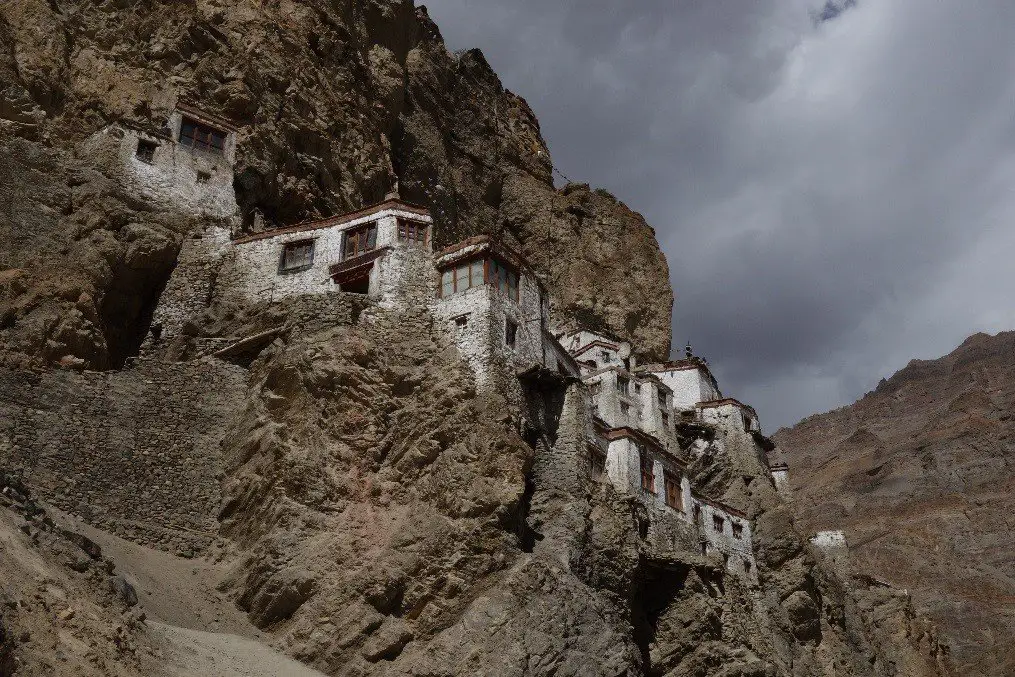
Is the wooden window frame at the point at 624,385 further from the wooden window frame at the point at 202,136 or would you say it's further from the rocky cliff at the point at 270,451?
the wooden window frame at the point at 202,136

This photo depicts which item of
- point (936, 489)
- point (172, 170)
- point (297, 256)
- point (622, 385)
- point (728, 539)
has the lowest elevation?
point (728, 539)

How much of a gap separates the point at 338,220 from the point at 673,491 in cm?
1974

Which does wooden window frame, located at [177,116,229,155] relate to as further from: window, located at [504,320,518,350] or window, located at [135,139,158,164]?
window, located at [504,320,518,350]

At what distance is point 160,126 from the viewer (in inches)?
1612

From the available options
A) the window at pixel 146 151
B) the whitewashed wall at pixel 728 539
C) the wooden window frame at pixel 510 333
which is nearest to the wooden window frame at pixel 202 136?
the window at pixel 146 151

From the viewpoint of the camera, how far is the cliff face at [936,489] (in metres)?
87.1

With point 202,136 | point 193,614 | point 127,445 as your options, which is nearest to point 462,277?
point 127,445

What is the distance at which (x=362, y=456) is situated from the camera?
32.3 m

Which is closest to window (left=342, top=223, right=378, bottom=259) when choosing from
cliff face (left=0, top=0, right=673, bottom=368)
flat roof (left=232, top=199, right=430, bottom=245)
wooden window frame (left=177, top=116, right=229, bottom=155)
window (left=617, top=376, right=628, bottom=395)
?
flat roof (left=232, top=199, right=430, bottom=245)

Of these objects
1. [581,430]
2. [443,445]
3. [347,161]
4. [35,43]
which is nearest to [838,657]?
[581,430]

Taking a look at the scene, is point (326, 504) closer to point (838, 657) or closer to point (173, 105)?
point (173, 105)

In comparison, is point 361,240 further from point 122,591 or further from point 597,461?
point 122,591

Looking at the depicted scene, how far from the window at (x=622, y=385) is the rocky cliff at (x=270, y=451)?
14.2m

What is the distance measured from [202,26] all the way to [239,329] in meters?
16.4
